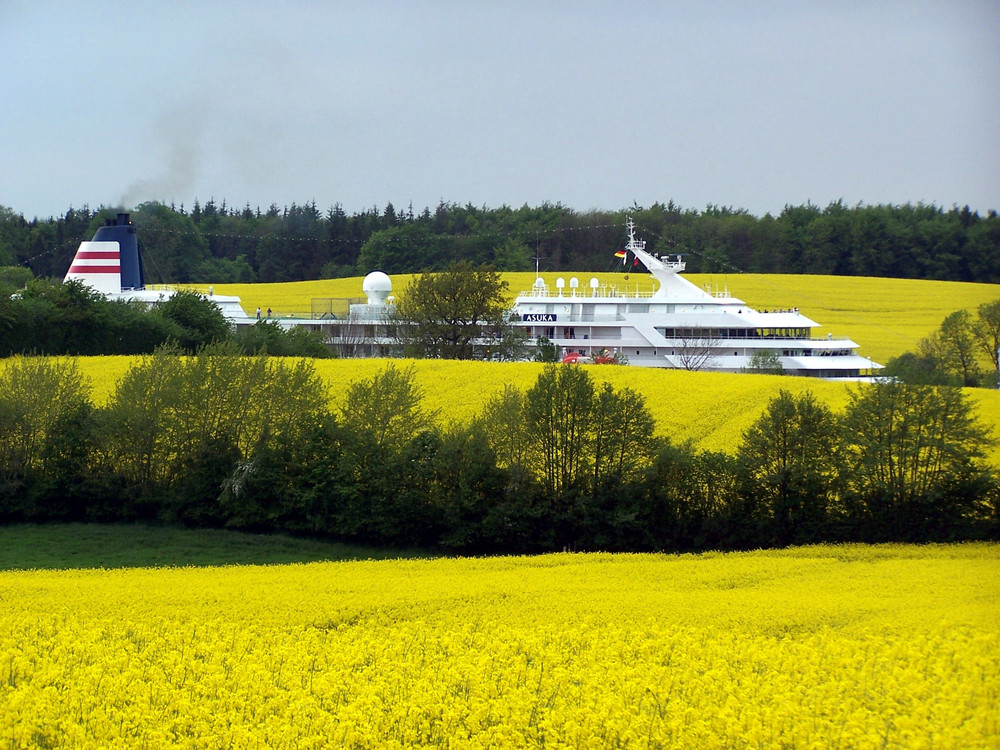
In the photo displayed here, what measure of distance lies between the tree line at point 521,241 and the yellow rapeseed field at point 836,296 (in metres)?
5.00

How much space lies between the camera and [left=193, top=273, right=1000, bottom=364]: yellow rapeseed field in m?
76.9

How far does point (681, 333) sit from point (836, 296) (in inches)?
1421

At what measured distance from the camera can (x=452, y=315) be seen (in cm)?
5912

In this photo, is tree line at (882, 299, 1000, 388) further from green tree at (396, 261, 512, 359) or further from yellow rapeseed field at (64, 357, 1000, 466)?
green tree at (396, 261, 512, 359)

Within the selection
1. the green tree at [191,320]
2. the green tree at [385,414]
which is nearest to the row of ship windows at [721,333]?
the green tree at [191,320]

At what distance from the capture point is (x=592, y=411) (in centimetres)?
2897

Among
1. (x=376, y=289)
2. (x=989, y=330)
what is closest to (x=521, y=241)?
(x=376, y=289)

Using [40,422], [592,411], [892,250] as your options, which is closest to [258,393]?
[40,422]

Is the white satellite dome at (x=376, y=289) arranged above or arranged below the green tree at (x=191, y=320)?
above

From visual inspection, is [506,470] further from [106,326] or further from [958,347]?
[958,347]

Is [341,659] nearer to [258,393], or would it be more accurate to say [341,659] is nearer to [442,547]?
[442,547]

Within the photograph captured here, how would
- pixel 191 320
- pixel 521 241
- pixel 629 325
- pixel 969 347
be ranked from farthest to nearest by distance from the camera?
pixel 521 241
pixel 629 325
pixel 969 347
pixel 191 320

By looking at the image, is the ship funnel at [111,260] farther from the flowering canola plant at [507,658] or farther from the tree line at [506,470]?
the flowering canola plant at [507,658]

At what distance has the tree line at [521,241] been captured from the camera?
102625mm
